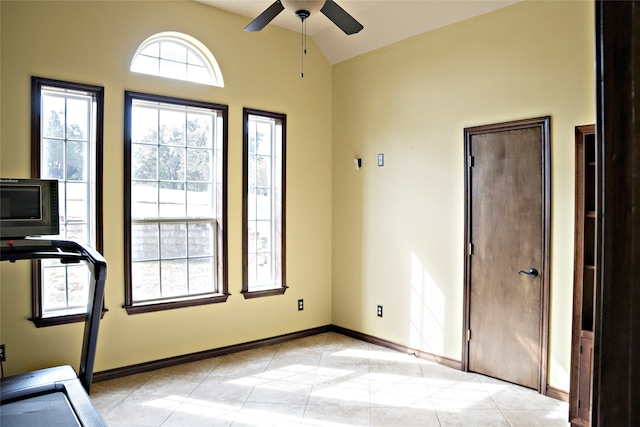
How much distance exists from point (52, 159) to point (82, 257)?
137 centimetres

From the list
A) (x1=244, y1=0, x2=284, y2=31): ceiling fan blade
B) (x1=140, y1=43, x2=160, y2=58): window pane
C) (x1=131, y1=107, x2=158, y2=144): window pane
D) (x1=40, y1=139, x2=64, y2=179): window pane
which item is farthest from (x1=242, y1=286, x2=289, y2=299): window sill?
(x1=244, y1=0, x2=284, y2=31): ceiling fan blade

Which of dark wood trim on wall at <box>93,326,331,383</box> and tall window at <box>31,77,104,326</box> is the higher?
tall window at <box>31,77,104,326</box>

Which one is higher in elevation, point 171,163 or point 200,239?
point 171,163

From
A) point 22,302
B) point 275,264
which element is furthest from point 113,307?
point 275,264

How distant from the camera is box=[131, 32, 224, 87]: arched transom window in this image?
3.99m

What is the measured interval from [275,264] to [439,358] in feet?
6.54

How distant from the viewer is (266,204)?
15.8 feet

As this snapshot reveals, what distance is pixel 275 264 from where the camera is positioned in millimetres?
4883

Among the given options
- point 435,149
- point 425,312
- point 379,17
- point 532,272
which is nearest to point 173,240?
point 425,312

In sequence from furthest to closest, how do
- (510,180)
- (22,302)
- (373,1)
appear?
(373,1) → (510,180) → (22,302)

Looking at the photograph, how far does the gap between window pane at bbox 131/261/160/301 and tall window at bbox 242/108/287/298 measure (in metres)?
0.95

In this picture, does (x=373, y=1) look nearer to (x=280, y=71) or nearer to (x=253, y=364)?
(x=280, y=71)

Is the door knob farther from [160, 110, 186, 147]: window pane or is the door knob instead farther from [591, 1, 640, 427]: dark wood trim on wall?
[591, 1, 640, 427]: dark wood trim on wall

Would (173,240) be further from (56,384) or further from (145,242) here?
(56,384)
